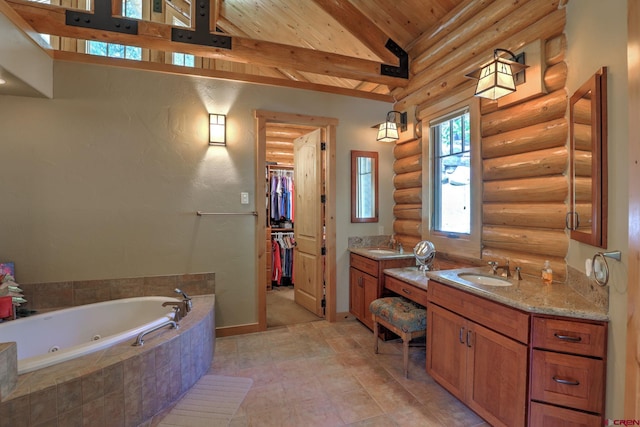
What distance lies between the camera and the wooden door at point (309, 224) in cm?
392

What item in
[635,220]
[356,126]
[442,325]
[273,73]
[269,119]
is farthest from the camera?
[273,73]

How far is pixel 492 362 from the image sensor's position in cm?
190

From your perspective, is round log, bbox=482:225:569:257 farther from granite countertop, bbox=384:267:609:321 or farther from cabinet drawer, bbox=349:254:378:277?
cabinet drawer, bbox=349:254:378:277

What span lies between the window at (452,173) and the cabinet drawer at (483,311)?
0.86m

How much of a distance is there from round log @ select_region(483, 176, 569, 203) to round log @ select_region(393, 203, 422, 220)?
0.94 meters

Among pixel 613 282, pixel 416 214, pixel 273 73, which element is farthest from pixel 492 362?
pixel 273 73

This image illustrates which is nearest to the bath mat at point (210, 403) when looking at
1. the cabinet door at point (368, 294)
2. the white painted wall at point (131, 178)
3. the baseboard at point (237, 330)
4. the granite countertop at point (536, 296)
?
the baseboard at point (237, 330)

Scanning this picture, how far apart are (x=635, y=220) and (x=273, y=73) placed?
19.4ft

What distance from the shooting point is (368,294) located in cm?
347

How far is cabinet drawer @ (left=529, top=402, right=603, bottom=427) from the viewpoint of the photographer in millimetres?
1564

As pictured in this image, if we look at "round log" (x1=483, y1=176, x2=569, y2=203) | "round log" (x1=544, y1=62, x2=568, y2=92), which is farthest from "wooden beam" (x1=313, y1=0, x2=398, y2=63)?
"round log" (x1=483, y1=176, x2=569, y2=203)

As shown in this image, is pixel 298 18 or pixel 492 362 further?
pixel 298 18

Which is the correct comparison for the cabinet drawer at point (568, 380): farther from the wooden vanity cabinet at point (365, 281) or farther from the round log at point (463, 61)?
the round log at point (463, 61)

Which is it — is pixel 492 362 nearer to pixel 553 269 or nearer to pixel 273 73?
pixel 553 269
